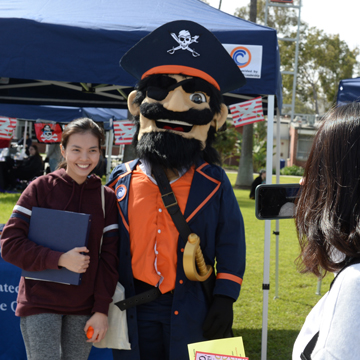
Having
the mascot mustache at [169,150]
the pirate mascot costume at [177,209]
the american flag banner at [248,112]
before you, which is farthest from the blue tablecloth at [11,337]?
the american flag banner at [248,112]

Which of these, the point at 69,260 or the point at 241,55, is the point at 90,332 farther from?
the point at 241,55

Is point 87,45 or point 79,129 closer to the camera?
point 79,129

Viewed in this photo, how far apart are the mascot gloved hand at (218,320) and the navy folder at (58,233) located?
2.06ft

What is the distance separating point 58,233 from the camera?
77.9 inches

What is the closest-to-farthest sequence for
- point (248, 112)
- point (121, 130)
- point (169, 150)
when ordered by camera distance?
point (169, 150)
point (248, 112)
point (121, 130)

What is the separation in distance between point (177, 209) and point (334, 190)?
117 cm

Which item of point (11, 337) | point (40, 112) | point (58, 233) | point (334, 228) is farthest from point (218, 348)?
point (40, 112)

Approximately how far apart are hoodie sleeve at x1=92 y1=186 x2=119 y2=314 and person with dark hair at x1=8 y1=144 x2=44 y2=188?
10.1 meters

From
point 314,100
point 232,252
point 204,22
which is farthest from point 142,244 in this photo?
point 314,100

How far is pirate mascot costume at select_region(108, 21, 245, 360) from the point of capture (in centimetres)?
202

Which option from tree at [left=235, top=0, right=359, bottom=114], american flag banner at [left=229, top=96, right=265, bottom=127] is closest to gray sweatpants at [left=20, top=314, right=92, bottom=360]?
american flag banner at [left=229, top=96, right=265, bottom=127]

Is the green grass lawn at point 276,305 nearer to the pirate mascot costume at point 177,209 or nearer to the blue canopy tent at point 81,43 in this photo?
the pirate mascot costume at point 177,209

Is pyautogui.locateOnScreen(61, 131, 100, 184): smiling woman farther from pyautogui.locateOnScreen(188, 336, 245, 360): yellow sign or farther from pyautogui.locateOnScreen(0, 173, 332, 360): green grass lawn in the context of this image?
pyautogui.locateOnScreen(0, 173, 332, 360): green grass lawn

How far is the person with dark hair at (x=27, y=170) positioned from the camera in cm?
1156
